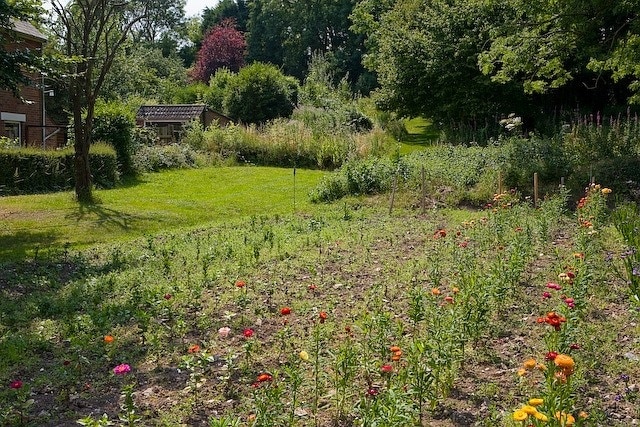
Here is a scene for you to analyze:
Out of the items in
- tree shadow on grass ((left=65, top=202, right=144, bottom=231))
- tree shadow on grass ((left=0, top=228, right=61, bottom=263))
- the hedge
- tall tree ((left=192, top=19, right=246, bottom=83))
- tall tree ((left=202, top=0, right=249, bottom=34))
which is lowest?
tree shadow on grass ((left=0, top=228, right=61, bottom=263))

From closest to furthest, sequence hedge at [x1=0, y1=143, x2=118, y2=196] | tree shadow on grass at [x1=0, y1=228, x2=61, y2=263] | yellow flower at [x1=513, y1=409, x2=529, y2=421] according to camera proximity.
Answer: yellow flower at [x1=513, y1=409, x2=529, y2=421], tree shadow on grass at [x1=0, y1=228, x2=61, y2=263], hedge at [x1=0, y1=143, x2=118, y2=196]

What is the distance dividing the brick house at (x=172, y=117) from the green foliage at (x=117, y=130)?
8930mm

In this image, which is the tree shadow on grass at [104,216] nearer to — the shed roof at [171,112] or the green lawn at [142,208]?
the green lawn at [142,208]

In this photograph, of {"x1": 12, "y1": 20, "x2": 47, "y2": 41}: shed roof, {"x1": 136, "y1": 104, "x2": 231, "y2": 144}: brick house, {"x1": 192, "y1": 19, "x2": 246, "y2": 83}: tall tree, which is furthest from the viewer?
{"x1": 192, "y1": 19, "x2": 246, "y2": 83}: tall tree

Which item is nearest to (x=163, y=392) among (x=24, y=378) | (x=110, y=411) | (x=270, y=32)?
(x=110, y=411)

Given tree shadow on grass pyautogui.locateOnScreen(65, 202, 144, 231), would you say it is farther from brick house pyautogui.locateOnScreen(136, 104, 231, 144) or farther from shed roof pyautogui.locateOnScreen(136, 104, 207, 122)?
shed roof pyautogui.locateOnScreen(136, 104, 207, 122)

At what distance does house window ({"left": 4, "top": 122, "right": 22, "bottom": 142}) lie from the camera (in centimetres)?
2155

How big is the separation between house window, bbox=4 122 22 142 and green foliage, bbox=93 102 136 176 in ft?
16.2

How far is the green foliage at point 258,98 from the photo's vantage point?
3116 cm

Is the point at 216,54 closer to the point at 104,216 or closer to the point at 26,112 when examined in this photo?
the point at 26,112

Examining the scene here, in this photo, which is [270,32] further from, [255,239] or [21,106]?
[255,239]

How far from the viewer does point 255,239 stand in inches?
349

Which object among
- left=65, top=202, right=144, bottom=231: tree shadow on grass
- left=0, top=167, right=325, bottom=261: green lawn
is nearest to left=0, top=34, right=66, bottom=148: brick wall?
left=0, top=167, right=325, bottom=261: green lawn

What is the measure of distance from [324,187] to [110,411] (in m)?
10.9
